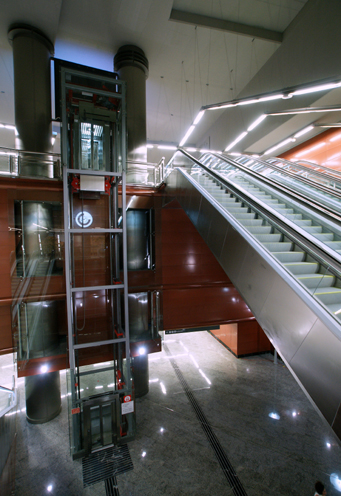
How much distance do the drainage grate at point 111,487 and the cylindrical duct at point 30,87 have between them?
30.3 feet

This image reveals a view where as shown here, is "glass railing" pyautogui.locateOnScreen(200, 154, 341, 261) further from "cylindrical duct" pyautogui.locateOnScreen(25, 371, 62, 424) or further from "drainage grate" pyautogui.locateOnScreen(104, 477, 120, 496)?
"cylindrical duct" pyautogui.locateOnScreen(25, 371, 62, 424)

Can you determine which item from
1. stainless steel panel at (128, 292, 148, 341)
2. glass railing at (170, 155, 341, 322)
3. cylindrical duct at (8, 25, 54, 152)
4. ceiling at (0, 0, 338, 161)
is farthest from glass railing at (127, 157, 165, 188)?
ceiling at (0, 0, 338, 161)

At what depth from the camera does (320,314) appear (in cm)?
251

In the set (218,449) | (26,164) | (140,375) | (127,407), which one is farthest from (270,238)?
(26,164)

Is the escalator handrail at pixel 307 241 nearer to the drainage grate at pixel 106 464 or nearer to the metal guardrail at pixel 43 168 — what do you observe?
the metal guardrail at pixel 43 168

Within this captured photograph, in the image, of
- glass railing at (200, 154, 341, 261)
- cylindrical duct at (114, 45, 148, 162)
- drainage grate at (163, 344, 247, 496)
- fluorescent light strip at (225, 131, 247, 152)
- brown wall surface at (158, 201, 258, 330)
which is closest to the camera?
glass railing at (200, 154, 341, 261)

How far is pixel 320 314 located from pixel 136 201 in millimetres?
6504

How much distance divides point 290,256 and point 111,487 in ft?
19.6

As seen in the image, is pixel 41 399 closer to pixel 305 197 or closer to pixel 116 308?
pixel 116 308

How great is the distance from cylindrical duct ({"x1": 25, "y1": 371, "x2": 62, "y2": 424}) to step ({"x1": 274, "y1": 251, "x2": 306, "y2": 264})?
770 centimetres

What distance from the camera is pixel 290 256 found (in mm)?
3865

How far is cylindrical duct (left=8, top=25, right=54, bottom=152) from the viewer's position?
775 centimetres

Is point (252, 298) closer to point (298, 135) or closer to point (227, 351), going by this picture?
point (227, 351)

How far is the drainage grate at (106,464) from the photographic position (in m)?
5.24
